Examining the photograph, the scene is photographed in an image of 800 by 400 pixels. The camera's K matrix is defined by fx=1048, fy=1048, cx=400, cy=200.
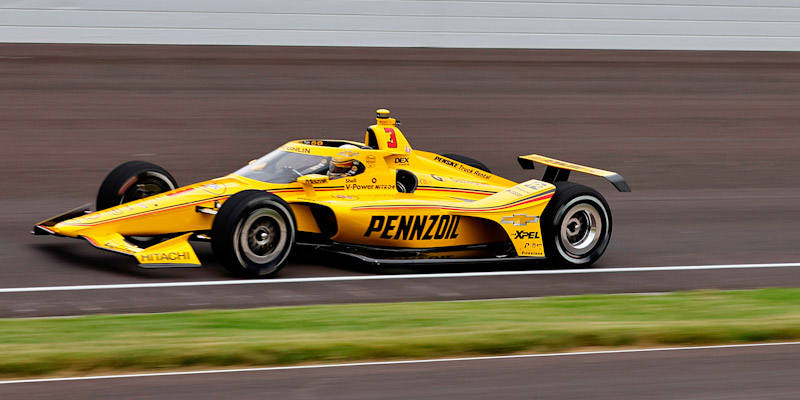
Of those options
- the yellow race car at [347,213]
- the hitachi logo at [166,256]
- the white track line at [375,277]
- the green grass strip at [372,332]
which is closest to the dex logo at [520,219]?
the yellow race car at [347,213]

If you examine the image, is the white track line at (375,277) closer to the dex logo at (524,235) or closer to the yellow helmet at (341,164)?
the dex logo at (524,235)

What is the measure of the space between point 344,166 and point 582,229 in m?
2.68

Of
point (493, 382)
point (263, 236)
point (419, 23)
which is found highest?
point (419, 23)

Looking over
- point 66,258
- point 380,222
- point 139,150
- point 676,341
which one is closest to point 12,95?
point 139,150

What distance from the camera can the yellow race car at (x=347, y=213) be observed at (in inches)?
388

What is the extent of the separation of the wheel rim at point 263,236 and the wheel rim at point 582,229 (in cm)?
316

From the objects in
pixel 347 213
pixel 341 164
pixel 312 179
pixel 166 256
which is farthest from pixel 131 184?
pixel 347 213

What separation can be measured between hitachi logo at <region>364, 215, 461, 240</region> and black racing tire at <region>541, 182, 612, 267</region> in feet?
3.35

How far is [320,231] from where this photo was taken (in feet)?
34.9

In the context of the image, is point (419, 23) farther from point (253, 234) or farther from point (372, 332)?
point (372, 332)

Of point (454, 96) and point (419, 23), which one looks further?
point (419, 23)

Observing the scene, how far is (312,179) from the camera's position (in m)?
10.6

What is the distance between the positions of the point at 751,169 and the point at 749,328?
11350 millimetres

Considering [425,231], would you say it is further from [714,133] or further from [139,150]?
[714,133]
